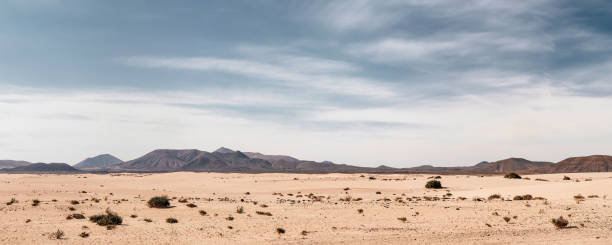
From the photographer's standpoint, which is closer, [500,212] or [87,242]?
[87,242]

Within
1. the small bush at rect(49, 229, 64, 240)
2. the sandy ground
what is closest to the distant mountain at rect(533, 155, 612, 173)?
the sandy ground

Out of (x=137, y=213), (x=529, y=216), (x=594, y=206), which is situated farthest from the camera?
(x=594, y=206)

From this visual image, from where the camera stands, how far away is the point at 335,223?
23859mm

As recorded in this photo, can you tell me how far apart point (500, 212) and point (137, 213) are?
71.8 feet

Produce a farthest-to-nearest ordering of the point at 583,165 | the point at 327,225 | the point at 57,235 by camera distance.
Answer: the point at 583,165 → the point at 327,225 → the point at 57,235

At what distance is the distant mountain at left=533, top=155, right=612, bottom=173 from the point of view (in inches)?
6383

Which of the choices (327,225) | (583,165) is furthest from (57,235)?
(583,165)

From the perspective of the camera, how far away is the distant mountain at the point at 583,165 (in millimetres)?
162125

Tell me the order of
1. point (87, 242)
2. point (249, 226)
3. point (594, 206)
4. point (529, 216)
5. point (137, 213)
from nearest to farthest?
1. point (87, 242)
2. point (249, 226)
3. point (529, 216)
4. point (137, 213)
5. point (594, 206)

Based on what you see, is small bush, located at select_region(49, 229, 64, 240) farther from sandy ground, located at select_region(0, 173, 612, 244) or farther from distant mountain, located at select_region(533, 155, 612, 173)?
distant mountain, located at select_region(533, 155, 612, 173)

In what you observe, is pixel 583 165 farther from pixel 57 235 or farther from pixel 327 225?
pixel 57 235

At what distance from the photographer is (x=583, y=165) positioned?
170m

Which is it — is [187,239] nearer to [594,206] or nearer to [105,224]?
[105,224]

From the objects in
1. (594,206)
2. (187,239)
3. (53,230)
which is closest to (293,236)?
(187,239)
